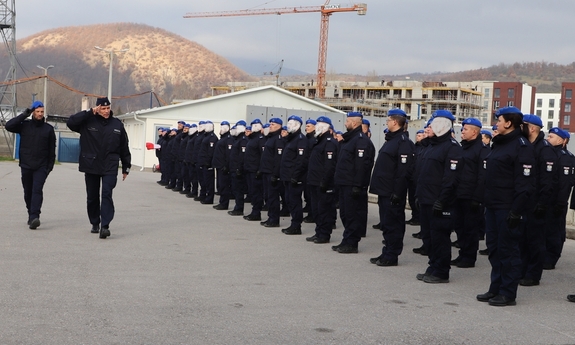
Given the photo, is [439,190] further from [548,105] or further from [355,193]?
[548,105]

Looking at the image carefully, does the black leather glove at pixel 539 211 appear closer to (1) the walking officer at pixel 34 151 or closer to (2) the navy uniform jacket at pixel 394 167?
(2) the navy uniform jacket at pixel 394 167

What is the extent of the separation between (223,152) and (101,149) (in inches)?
239

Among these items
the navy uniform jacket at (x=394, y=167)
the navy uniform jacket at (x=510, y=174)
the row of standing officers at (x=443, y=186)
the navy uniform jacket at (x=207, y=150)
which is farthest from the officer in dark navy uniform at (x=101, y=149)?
the navy uniform jacket at (x=207, y=150)

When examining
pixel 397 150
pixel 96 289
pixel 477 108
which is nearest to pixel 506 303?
pixel 397 150

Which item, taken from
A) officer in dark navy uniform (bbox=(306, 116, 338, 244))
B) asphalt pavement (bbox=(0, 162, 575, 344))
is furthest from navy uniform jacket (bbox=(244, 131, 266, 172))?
asphalt pavement (bbox=(0, 162, 575, 344))

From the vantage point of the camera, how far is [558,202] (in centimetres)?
1011

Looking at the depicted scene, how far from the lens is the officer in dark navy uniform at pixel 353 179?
11.0 m

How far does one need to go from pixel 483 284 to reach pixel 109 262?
4.68m

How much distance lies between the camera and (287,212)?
1623 cm

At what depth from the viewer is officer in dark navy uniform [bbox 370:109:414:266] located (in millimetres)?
9883

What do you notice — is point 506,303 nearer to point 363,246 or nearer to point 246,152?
point 363,246

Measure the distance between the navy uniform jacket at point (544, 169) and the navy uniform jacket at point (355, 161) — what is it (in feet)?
8.52

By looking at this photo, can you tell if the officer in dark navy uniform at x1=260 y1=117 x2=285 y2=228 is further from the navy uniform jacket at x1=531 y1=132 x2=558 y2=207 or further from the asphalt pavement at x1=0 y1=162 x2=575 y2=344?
the navy uniform jacket at x1=531 y1=132 x2=558 y2=207

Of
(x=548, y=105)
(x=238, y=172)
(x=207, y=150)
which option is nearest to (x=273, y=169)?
(x=238, y=172)
